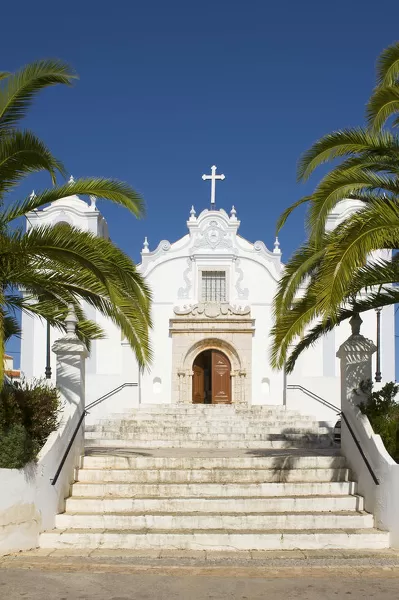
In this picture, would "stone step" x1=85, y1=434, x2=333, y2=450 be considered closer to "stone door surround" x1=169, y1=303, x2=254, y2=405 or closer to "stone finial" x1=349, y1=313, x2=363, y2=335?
"stone finial" x1=349, y1=313, x2=363, y2=335

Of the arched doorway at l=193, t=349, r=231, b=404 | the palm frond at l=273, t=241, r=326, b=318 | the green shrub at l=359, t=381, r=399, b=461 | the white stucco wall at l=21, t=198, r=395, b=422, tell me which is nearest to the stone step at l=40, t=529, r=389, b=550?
the green shrub at l=359, t=381, r=399, b=461

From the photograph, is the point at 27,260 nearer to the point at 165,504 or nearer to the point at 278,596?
the point at 165,504

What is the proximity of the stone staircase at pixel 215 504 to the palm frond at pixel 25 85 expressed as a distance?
5.60m

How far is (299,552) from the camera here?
29.7 ft

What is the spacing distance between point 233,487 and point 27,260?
461 centimetres

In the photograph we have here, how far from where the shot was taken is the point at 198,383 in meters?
24.4

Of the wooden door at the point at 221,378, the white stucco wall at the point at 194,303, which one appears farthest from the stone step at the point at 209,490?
the wooden door at the point at 221,378

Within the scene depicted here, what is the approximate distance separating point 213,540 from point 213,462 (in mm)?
2533

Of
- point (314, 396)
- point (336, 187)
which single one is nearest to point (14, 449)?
point (336, 187)

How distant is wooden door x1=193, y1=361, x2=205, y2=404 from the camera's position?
24141mm

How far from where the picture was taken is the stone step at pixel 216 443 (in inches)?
578

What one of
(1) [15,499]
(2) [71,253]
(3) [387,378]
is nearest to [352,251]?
(2) [71,253]

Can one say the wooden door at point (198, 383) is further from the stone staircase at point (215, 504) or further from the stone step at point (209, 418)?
the stone staircase at point (215, 504)

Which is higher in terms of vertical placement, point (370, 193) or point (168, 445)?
point (370, 193)
